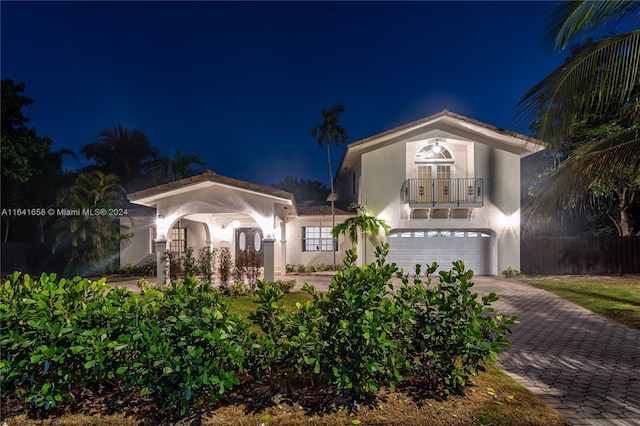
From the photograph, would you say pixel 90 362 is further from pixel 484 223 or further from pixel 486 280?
pixel 484 223

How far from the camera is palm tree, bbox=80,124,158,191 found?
27.9m

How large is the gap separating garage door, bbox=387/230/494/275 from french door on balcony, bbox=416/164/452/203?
159cm

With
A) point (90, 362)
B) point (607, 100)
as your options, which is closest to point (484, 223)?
point (607, 100)

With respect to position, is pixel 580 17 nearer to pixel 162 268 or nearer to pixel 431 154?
pixel 431 154

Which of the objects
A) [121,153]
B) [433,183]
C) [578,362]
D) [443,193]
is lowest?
[578,362]

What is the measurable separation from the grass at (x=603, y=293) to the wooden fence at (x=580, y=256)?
117cm

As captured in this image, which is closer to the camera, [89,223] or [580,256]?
[89,223]

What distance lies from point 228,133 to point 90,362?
106153 millimetres

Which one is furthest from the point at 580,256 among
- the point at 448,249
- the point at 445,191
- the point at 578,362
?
the point at 578,362

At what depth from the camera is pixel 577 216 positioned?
2073 cm

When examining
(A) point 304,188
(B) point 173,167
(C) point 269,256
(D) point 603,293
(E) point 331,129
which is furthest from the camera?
(A) point 304,188

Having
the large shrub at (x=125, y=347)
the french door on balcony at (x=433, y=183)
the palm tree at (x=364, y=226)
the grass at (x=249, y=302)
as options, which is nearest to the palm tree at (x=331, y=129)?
the palm tree at (x=364, y=226)

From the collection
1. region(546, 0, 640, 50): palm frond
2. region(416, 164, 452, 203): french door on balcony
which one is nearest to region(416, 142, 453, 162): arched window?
region(416, 164, 452, 203): french door on balcony

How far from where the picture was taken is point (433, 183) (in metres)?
15.0
